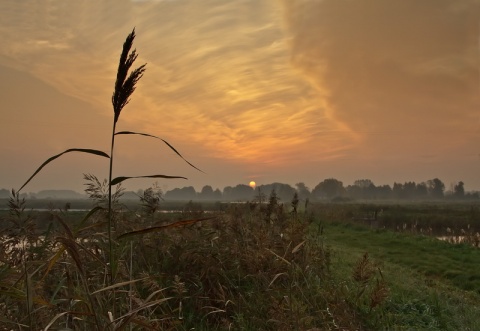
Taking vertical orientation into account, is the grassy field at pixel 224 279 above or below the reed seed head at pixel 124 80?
below

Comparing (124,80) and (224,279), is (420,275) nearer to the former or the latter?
(224,279)

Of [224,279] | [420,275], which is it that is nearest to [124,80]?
[224,279]

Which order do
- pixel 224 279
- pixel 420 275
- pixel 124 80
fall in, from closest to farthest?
1. pixel 124 80
2. pixel 224 279
3. pixel 420 275

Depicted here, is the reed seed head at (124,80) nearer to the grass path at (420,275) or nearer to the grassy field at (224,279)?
the grassy field at (224,279)

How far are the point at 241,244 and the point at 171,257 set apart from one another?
1134 mm

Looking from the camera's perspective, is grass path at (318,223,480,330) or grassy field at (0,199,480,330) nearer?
grassy field at (0,199,480,330)

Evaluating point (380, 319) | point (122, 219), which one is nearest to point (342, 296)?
point (380, 319)

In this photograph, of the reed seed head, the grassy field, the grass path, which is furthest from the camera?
the grass path

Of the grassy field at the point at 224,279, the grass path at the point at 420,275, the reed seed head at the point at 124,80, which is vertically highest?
the reed seed head at the point at 124,80

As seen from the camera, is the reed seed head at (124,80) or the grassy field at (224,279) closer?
the reed seed head at (124,80)

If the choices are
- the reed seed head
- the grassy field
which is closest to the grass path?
the grassy field

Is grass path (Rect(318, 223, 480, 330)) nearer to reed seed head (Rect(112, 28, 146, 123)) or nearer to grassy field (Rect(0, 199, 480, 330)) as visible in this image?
grassy field (Rect(0, 199, 480, 330))

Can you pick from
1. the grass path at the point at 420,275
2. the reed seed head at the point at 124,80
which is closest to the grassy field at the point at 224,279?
the grass path at the point at 420,275

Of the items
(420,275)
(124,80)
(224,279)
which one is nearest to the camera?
(124,80)
